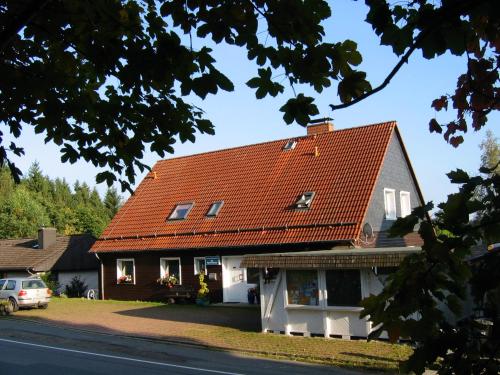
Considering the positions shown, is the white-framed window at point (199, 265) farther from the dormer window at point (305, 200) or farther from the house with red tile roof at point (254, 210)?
the dormer window at point (305, 200)

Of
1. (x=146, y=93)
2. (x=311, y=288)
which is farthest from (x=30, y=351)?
(x=146, y=93)

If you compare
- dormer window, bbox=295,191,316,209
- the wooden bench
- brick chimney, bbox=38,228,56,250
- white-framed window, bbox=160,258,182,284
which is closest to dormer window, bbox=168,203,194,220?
white-framed window, bbox=160,258,182,284

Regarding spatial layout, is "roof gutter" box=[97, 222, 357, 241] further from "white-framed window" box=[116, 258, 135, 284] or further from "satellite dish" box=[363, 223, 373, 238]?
"white-framed window" box=[116, 258, 135, 284]

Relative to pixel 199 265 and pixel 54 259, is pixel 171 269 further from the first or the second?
pixel 54 259

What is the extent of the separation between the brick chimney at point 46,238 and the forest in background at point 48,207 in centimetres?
1241

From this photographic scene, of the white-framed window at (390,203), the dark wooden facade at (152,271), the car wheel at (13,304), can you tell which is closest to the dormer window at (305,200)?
the dark wooden facade at (152,271)

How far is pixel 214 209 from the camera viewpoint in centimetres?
2720

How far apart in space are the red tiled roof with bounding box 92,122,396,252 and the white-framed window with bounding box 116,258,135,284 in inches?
32.2

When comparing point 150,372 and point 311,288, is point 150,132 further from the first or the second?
point 311,288

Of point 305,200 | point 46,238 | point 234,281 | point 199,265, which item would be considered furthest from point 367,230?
point 46,238

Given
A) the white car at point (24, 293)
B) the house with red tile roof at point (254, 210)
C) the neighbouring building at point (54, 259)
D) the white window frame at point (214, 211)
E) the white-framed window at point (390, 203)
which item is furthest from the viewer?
the neighbouring building at point (54, 259)

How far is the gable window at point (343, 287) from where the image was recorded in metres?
16.2

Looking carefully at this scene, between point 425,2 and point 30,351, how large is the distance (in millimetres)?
14647

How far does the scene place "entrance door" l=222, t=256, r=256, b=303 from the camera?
82.5ft
